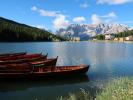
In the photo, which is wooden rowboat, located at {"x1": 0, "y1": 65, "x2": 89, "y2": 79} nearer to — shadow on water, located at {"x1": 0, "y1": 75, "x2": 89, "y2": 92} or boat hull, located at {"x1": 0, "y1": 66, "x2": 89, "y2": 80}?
boat hull, located at {"x1": 0, "y1": 66, "x2": 89, "y2": 80}

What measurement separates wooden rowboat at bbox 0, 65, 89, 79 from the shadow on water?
0.57 metres

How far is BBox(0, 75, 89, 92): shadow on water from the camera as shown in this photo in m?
33.7

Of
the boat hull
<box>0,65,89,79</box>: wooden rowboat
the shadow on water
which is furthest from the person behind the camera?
<box>0,65,89,79</box>: wooden rowboat

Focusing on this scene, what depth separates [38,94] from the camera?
98.5 feet

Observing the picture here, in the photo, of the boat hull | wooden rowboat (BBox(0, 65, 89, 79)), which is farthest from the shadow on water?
wooden rowboat (BBox(0, 65, 89, 79))

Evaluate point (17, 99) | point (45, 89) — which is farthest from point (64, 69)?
point (17, 99)

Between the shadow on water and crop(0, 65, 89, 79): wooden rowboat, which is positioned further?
crop(0, 65, 89, 79): wooden rowboat

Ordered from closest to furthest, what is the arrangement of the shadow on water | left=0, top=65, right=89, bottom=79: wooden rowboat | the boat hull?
1. the shadow on water
2. the boat hull
3. left=0, top=65, right=89, bottom=79: wooden rowboat

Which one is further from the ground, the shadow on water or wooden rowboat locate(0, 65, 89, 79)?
wooden rowboat locate(0, 65, 89, 79)

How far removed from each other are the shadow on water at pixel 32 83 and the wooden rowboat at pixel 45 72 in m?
0.57

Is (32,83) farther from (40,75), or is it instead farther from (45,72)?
(45,72)

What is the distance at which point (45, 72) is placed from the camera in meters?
37.5

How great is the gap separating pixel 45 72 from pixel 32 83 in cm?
242

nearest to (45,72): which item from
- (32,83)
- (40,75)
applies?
(40,75)
